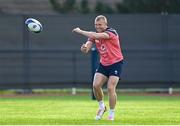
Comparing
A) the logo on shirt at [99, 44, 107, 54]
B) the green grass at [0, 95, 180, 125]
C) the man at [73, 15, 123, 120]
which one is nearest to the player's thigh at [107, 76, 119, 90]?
the man at [73, 15, 123, 120]

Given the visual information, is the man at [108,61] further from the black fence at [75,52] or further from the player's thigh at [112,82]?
the black fence at [75,52]

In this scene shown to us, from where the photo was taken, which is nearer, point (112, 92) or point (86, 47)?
point (112, 92)

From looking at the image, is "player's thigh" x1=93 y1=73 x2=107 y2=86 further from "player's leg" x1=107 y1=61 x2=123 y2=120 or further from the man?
"player's leg" x1=107 y1=61 x2=123 y2=120

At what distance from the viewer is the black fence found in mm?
26641

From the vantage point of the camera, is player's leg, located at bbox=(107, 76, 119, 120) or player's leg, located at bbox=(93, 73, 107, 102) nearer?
player's leg, located at bbox=(107, 76, 119, 120)

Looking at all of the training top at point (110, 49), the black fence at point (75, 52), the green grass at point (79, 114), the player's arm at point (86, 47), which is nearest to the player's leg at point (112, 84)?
the training top at point (110, 49)

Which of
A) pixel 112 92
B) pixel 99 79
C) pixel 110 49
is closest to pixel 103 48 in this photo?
pixel 110 49

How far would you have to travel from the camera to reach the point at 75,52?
26.8 meters

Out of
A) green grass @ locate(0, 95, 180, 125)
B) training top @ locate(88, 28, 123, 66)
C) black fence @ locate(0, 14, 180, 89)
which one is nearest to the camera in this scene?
green grass @ locate(0, 95, 180, 125)

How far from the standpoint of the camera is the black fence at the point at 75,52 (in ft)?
87.4

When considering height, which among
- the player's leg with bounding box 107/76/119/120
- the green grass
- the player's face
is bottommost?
the green grass

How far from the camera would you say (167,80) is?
27094 mm

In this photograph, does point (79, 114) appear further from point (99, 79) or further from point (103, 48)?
point (103, 48)

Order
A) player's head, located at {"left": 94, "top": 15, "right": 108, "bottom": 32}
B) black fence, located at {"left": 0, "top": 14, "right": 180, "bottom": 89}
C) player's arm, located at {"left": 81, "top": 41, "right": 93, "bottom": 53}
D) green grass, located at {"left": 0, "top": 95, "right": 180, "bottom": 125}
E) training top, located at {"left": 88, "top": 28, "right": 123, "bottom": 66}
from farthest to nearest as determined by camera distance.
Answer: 1. black fence, located at {"left": 0, "top": 14, "right": 180, "bottom": 89}
2. player's arm, located at {"left": 81, "top": 41, "right": 93, "bottom": 53}
3. training top, located at {"left": 88, "top": 28, "right": 123, "bottom": 66}
4. player's head, located at {"left": 94, "top": 15, "right": 108, "bottom": 32}
5. green grass, located at {"left": 0, "top": 95, "right": 180, "bottom": 125}
